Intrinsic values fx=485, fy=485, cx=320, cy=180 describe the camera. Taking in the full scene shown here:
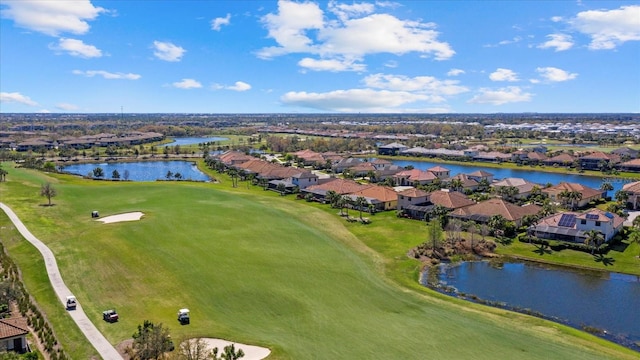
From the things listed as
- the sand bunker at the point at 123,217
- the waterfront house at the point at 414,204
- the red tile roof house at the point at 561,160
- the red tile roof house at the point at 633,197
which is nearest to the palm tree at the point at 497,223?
the waterfront house at the point at 414,204

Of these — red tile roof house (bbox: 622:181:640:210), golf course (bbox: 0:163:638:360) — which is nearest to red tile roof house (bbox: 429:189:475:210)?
golf course (bbox: 0:163:638:360)

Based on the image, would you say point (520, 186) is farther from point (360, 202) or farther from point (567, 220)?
point (360, 202)

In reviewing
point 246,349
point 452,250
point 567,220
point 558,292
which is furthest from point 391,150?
point 246,349

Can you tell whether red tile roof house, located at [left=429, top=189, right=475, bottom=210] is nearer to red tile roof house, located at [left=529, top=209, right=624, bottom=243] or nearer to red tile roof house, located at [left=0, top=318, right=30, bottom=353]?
red tile roof house, located at [left=529, top=209, right=624, bottom=243]

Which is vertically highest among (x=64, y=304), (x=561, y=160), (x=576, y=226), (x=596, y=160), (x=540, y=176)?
(x=596, y=160)

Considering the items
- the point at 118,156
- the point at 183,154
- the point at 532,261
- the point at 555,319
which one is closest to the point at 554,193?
the point at 532,261

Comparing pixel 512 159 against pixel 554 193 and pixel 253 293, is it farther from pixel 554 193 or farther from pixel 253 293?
pixel 253 293

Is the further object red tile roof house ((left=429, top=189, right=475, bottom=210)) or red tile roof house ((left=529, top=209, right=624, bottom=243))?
red tile roof house ((left=429, top=189, right=475, bottom=210))
